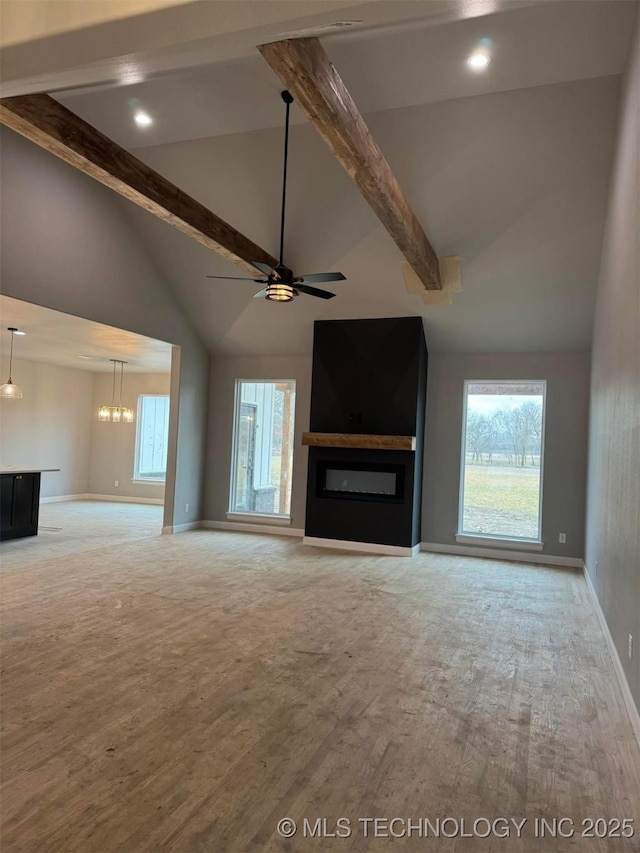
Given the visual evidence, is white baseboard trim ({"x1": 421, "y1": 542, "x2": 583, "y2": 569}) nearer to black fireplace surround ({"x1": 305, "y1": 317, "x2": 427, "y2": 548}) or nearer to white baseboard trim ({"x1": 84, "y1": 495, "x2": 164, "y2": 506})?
black fireplace surround ({"x1": 305, "y1": 317, "x2": 427, "y2": 548})

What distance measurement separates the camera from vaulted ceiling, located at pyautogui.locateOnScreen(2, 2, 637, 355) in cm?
407

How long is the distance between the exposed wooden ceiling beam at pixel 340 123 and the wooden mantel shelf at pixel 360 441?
241cm

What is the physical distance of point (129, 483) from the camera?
38.3 feet

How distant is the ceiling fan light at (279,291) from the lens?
4.59 meters

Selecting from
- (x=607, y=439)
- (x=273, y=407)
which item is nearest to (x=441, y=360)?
(x=273, y=407)

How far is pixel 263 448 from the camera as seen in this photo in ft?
28.0

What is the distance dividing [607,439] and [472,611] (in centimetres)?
182

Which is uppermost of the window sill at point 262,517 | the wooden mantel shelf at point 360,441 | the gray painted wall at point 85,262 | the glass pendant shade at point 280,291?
the gray painted wall at point 85,262

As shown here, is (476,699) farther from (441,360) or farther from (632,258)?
(441,360)

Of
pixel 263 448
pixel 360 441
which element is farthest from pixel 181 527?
pixel 360 441

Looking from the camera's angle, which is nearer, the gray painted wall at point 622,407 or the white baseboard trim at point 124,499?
the gray painted wall at point 622,407

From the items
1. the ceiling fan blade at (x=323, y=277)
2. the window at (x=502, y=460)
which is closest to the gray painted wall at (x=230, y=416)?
the window at (x=502, y=460)

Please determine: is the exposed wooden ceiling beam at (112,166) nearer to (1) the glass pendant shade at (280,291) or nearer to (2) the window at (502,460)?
(1) the glass pendant shade at (280,291)

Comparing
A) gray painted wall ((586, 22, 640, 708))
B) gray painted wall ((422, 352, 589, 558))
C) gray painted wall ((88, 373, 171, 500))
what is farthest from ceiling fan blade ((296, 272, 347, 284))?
gray painted wall ((88, 373, 171, 500))
